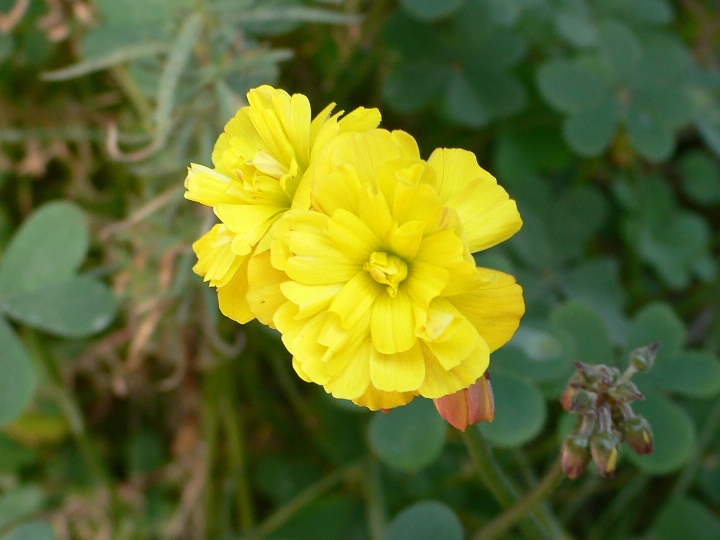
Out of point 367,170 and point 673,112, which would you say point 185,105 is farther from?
point 673,112

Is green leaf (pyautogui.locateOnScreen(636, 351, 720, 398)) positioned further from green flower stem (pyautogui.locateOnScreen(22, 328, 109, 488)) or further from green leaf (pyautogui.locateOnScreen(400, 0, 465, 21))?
green flower stem (pyautogui.locateOnScreen(22, 328, 109, 488))

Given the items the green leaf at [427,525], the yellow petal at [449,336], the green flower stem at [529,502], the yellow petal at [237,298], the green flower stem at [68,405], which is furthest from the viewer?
the green flower stem at [68,405]

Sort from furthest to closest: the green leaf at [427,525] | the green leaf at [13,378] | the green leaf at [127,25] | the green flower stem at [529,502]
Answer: the green leaf at [127,25] < the green leaf at [13,378] < the green leaf at [427,525] < the green flower stem at [529,502]

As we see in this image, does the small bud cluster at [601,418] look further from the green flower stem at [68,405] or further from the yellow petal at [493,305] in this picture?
the green flower stem at [68,405]

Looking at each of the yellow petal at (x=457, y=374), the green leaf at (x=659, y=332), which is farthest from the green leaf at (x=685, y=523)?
the yellow petal at (x=457, y=374)

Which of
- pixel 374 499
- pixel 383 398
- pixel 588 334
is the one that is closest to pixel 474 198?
pixel 383 398

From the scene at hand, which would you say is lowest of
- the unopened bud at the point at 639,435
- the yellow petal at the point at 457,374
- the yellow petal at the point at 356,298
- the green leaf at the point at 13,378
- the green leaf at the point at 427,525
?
the green leaf at the point at 427,525

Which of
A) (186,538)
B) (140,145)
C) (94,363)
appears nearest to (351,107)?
(140,145)
